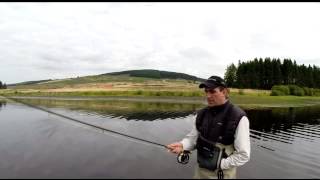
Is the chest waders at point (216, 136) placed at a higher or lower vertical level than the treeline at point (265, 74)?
lower

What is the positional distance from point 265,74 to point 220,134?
375ft

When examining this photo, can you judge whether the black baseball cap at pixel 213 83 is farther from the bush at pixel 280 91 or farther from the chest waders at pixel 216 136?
the bush at pixel 280 91

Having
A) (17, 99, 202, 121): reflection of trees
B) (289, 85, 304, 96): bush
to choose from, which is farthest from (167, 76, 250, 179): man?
(289, 85, 304, 96): bush

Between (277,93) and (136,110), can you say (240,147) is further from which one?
(277,93)

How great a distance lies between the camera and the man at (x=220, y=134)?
6180 millimetres

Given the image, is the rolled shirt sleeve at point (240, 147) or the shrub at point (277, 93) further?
the shrub at point (277, 93)

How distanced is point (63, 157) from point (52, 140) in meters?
5.23

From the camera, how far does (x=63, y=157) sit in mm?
15523

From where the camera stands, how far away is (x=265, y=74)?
4560 inches

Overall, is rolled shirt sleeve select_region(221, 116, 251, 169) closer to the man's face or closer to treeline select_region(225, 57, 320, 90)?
the man's face

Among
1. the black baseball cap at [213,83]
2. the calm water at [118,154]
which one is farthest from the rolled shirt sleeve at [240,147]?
the calm water at [118,154]

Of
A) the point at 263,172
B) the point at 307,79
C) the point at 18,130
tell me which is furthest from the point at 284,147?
the point at 307,79

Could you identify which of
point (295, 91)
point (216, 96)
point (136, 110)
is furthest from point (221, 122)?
point (295, 91)

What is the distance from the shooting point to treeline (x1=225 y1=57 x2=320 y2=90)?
114m
